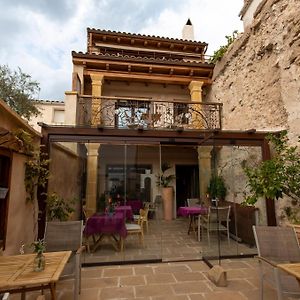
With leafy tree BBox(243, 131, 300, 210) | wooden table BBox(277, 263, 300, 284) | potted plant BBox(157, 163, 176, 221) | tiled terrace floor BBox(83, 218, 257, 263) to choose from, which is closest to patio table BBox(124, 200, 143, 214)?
tiled terrace floor BBox(83, 218, 257, 263)

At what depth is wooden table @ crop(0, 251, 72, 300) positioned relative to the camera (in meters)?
1.82

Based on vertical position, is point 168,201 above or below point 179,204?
above

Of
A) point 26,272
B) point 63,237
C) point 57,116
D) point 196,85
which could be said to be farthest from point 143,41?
point 26,272

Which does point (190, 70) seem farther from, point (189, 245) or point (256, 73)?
point (189, 245)

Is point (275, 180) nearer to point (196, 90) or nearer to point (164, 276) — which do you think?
point (164, 276)

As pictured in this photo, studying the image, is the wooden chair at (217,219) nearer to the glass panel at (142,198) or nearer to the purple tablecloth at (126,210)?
the glass panel at (142,198)

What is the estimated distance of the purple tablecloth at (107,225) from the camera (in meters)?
4.94

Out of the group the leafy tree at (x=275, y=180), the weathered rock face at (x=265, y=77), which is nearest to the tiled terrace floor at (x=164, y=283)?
the leafy tree at (x=275, y=180)

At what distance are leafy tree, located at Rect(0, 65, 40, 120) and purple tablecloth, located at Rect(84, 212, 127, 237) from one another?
300 inches

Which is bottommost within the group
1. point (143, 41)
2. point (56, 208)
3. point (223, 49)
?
point (56, 208)

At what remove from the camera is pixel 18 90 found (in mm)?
10227

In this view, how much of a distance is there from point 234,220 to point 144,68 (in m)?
6.02

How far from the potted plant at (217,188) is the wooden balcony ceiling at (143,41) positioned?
6.94 metres

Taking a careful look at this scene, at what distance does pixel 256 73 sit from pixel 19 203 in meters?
6.17
